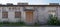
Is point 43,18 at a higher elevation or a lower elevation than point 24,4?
lower

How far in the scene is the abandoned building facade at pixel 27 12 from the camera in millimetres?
25047

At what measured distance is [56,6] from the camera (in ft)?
81.9

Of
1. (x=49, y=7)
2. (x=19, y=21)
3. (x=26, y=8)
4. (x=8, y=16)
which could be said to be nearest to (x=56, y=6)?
(x=49, y=7)

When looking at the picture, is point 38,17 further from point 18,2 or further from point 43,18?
point 18,2

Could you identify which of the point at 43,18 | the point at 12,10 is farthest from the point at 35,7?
the point at 12,10

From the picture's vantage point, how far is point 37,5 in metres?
25.2

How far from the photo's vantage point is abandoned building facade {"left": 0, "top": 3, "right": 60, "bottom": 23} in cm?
2505

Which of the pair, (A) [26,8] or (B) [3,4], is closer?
(A) [26,8]

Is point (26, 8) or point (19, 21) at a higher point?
point (26, 8)

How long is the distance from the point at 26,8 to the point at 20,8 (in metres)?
0.99

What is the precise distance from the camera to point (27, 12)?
1000 inches

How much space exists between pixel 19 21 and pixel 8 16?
2.05 metres

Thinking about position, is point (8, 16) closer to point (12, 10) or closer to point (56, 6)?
point (12, 10)

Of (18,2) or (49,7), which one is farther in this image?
(18,2)
